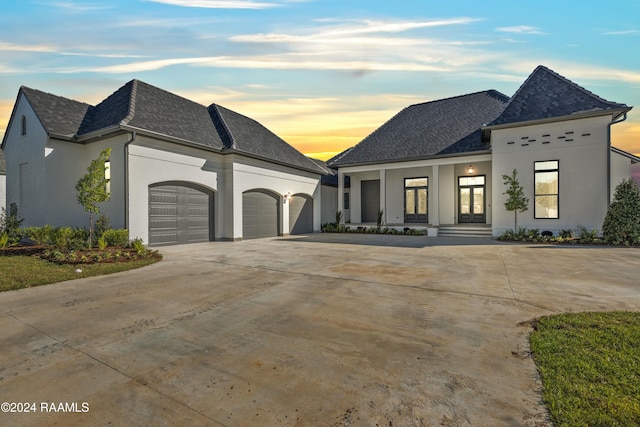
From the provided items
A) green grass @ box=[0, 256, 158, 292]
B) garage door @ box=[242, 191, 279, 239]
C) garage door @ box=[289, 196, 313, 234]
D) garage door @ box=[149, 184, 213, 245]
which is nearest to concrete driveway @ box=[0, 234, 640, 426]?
green grass @ box=[0, 256, 158, 292]

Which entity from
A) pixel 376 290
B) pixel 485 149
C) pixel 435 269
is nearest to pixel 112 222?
pixel 376 290

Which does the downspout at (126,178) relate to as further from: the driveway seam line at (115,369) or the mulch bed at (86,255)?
the driveway seam line at (115,369)

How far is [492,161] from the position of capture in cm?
1517

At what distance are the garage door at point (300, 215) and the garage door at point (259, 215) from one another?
1.20 meters

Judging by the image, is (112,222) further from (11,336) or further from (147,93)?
(11,336)

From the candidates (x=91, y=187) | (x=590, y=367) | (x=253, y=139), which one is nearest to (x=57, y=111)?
(x=91, y=187)

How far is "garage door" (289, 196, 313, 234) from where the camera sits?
61.3 ft

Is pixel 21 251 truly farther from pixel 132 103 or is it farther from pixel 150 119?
pixel 132 103

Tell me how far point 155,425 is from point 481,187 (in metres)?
18.8

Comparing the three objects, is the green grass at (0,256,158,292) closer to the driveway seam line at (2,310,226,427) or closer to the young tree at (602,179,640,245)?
the driveway seam line at (2,310,226,427)

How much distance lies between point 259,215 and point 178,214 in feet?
14.4

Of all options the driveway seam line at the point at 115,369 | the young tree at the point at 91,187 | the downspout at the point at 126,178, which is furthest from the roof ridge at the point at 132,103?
the driveway seam line at the point at 115,369

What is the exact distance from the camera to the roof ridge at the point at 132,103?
11.1m

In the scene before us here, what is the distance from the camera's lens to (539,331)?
357 cm
